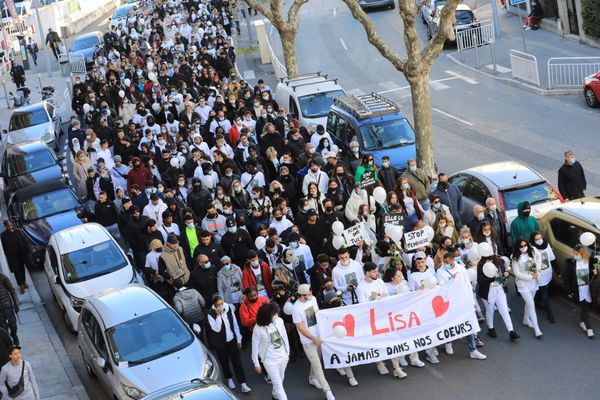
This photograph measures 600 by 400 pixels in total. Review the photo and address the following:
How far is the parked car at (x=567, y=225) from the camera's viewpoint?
15.9 m

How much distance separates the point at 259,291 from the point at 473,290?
10.5ft

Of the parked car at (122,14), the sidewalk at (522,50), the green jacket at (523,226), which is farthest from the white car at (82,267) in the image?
the parked car at (122,14)

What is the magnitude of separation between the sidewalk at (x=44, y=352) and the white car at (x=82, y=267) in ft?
1.54

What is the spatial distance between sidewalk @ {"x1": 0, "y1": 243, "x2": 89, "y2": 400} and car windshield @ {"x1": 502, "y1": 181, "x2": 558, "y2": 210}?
25.7ft

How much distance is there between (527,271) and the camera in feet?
50.2

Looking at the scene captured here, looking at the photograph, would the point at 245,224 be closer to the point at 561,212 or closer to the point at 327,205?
the point at 327,205

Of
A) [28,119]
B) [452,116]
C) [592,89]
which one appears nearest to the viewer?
[592,89]

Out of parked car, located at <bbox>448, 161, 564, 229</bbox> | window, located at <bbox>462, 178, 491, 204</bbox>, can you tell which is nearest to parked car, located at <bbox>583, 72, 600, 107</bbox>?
parked car, located at <bbox>448, 161, 564, 229</bbox>

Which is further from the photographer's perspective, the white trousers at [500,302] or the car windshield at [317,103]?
→ the car windshield at [317,103]

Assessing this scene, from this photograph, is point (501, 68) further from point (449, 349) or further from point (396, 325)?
point (396, 325)

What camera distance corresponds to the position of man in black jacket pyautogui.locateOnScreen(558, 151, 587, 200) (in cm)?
1916

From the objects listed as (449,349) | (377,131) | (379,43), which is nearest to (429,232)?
(449,349)

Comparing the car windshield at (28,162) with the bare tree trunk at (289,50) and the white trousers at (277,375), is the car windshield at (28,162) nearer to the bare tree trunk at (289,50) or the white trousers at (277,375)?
the bare tree trunk at (289,50)

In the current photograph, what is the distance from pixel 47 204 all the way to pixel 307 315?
983 centimetres
